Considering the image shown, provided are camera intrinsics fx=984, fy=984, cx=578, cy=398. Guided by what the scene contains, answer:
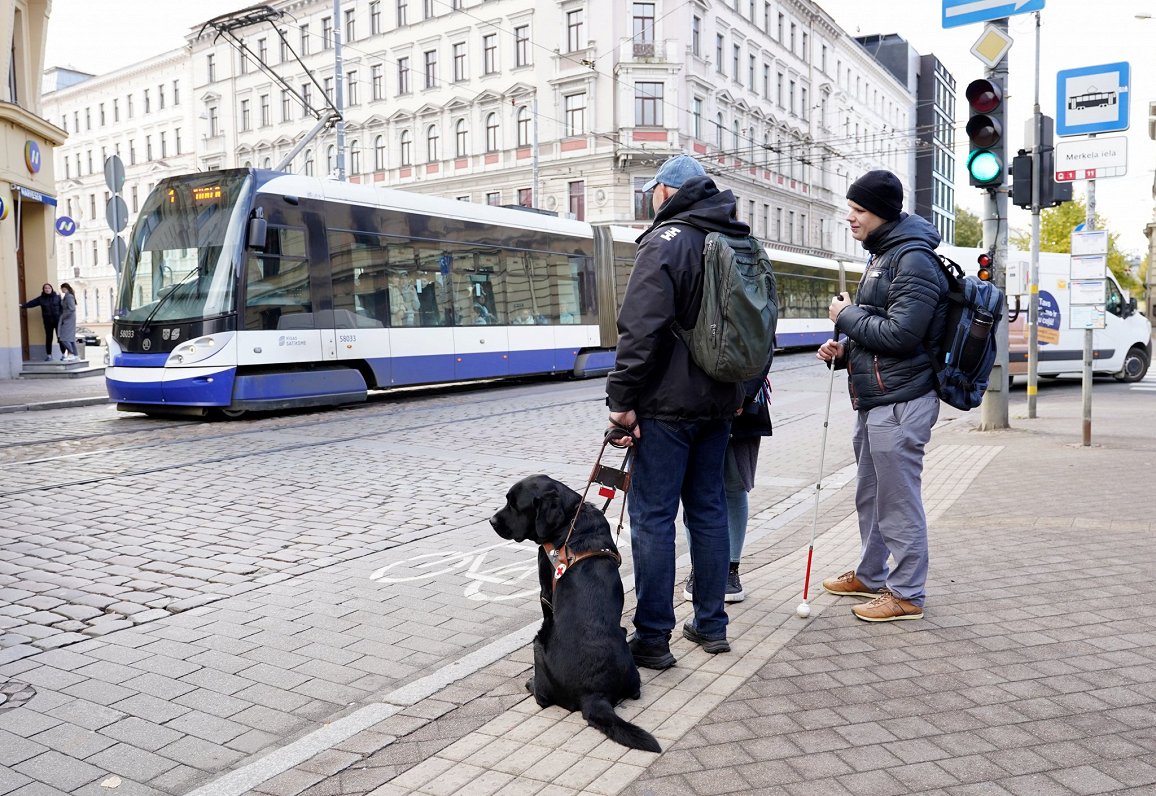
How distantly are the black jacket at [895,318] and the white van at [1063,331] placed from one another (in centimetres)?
961

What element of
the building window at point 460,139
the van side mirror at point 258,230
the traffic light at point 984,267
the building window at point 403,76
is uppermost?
the building window at point 403,76

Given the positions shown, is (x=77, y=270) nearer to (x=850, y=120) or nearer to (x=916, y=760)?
(x=850, y=120)

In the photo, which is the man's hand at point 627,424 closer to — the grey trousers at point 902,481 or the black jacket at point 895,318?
the black jacket at point 895,318

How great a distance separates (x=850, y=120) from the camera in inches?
2689

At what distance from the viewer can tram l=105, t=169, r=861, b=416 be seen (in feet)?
40.1

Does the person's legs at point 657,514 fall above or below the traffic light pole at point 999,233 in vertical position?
below

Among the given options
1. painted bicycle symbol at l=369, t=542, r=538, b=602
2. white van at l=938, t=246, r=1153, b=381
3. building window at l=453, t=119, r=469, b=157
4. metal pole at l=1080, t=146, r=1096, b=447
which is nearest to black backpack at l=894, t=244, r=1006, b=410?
painted bicycle symbol at l=369, t=542, r=538, b=602

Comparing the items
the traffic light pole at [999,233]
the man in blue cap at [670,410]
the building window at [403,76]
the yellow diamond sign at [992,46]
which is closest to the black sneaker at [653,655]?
the man in blue cap at [670,410]

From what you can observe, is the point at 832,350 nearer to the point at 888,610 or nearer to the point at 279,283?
the point at 888,610

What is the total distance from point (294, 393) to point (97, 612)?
8.56 m

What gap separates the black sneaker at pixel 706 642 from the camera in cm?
392

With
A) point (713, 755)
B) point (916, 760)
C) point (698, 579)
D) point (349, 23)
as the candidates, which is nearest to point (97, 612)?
point (698, 579)

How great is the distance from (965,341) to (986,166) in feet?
19.6

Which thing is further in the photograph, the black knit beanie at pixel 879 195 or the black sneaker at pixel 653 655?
the black knit beanie at pixel 879 195
